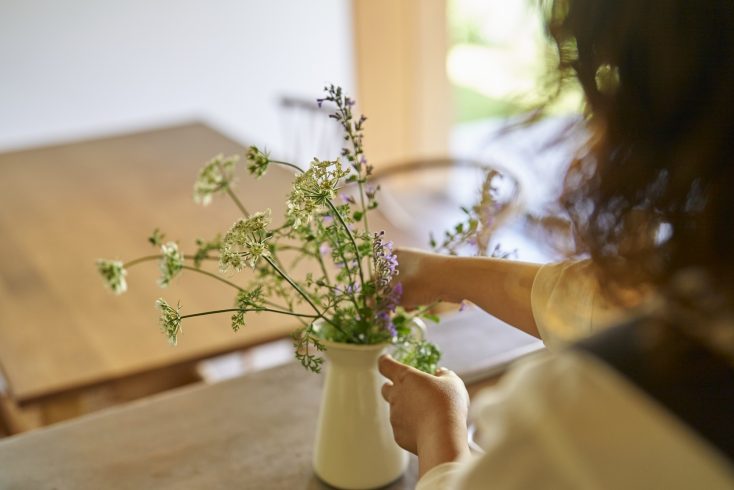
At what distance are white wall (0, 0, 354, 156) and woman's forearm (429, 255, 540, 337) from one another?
2903 millimetres

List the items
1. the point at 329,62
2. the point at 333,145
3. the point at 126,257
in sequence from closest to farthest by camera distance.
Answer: the point at 126,257, the point at 333,145, the point at 329,62

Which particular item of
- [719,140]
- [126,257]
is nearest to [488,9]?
[126,257]

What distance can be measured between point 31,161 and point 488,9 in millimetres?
2521

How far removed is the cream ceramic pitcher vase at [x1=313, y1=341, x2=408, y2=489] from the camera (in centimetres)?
101

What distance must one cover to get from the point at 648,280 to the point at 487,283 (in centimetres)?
47

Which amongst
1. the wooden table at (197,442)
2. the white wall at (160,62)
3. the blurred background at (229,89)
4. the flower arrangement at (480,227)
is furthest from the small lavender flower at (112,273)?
the white wall at (160,62)

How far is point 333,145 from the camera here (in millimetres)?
3354

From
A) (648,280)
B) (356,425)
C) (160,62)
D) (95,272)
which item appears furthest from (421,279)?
Result: (160,62)

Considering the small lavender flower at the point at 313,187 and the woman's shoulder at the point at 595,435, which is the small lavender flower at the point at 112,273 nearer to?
the small lavender flower at the point at 313,187

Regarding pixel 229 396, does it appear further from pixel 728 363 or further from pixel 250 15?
pixel 250 15

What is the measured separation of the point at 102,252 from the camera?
2016 millimetres

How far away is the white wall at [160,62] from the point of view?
149 inches

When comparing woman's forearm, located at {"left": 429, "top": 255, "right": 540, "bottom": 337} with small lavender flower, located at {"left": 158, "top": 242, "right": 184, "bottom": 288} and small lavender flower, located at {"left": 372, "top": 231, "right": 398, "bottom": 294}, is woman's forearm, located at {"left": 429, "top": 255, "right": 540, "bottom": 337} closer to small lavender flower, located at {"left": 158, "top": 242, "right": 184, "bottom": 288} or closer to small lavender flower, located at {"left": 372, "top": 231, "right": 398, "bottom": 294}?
small lavender flower, located at {"left": 372, "top": 231, "right": 398, "bottom": 294}

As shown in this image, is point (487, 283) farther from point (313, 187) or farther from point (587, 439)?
point (587, 439)
